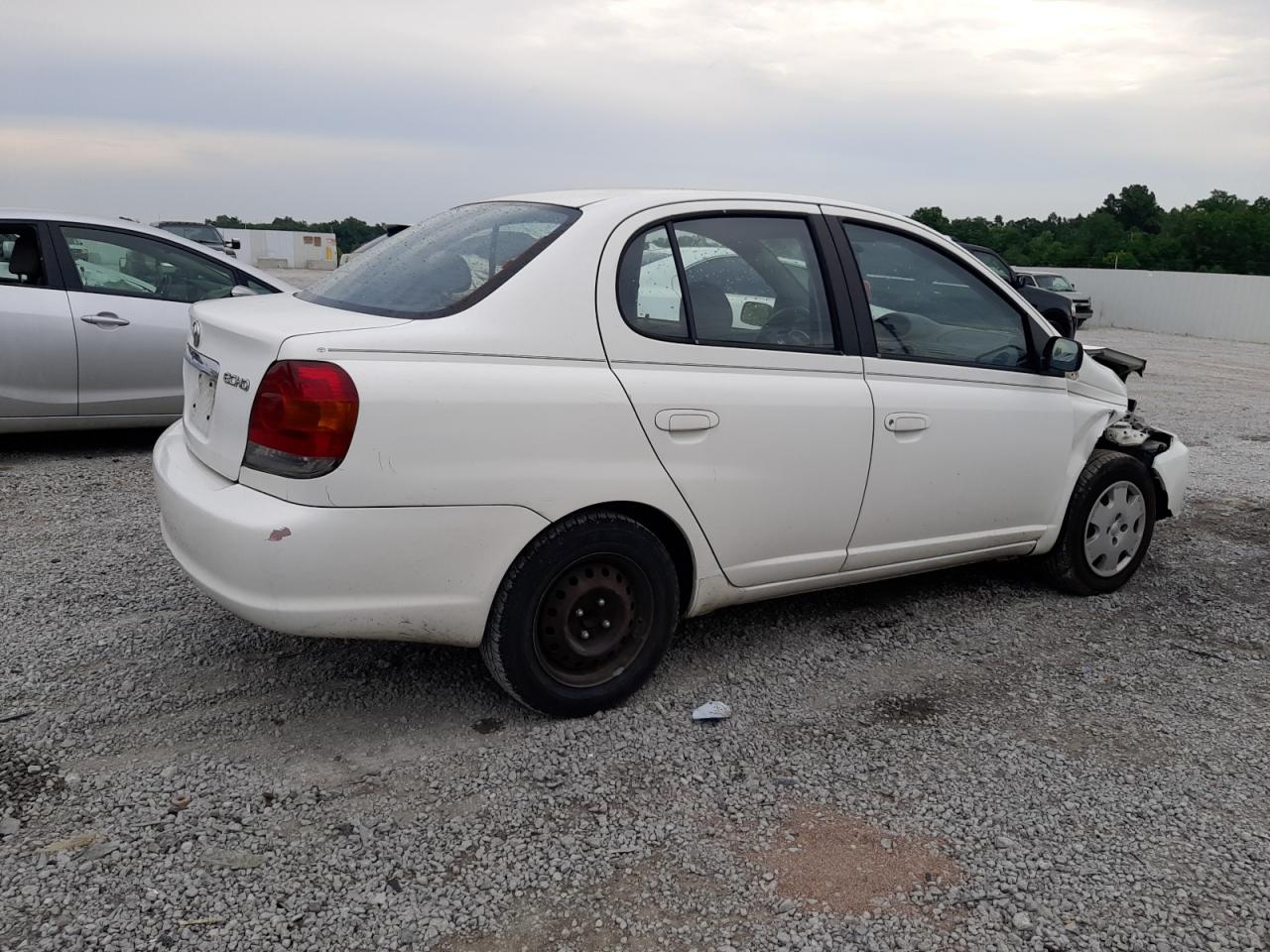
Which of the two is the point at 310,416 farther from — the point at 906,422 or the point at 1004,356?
the point at 1004,356

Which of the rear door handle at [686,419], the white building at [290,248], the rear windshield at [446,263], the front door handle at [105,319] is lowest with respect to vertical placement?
the white building at [290,248]

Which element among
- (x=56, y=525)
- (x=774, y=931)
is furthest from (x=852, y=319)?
(x=56, y=525)

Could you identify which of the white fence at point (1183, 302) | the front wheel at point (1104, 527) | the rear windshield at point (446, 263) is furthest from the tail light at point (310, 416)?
the white fence at point (1183, 302)

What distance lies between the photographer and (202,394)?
3.50 m

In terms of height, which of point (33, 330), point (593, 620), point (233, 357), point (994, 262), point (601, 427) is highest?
point (994, 262)

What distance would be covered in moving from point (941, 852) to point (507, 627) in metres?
1.38

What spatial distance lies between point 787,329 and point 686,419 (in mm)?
620

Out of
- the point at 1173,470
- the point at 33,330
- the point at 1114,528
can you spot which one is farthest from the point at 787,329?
the point at 33,330

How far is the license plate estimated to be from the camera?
3393mm

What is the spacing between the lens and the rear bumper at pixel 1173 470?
16.4ft

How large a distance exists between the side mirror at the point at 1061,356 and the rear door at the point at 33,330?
5700 mm

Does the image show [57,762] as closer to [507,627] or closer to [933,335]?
[507,627]

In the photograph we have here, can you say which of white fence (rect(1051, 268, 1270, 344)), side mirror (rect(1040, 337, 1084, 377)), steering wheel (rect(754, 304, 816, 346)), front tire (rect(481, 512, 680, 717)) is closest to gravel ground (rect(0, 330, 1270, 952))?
front tire (rect(481, 512, 680, 717))

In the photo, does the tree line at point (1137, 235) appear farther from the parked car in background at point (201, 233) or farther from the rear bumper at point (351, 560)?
the rear bumper at point (351, 560)
